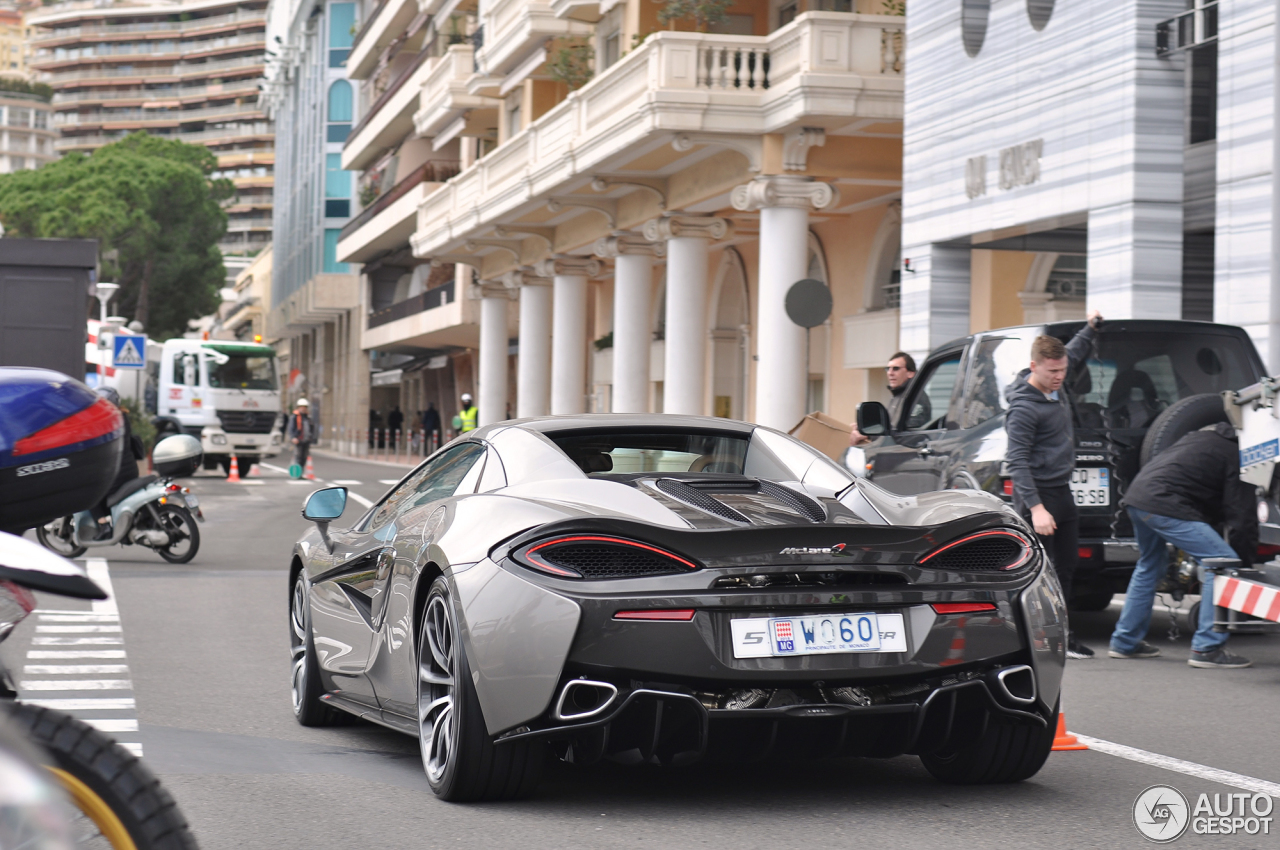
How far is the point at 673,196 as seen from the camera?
28.0 m

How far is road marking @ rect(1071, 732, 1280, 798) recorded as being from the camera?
5.76 m

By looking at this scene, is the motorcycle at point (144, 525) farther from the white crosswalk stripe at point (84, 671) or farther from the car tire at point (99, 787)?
the car tire at point (99, 787)

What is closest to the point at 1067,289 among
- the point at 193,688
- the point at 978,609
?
the point at 193,688

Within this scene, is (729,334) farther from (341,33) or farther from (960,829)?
(341,33)

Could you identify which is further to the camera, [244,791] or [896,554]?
[244,791]

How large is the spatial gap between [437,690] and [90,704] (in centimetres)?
265

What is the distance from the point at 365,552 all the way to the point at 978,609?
2356 mm

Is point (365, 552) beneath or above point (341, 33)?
beneath

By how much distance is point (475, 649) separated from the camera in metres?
5.05

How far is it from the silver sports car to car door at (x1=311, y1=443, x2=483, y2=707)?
0.42 meters

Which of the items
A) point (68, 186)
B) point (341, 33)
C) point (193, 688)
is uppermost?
point (341, 33)

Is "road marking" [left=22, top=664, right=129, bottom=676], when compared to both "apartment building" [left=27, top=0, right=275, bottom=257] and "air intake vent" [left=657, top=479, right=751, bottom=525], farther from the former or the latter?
"apartment building" [left=27, top=0, right=275, bottom=257]

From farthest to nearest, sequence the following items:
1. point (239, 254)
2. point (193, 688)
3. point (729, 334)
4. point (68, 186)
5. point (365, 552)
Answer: point (239, 254), point (68, 186), point (729, 334), point (193, 688), point (365, 552)

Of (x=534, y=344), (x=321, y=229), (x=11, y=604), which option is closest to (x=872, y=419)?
(x=11, y=604)
